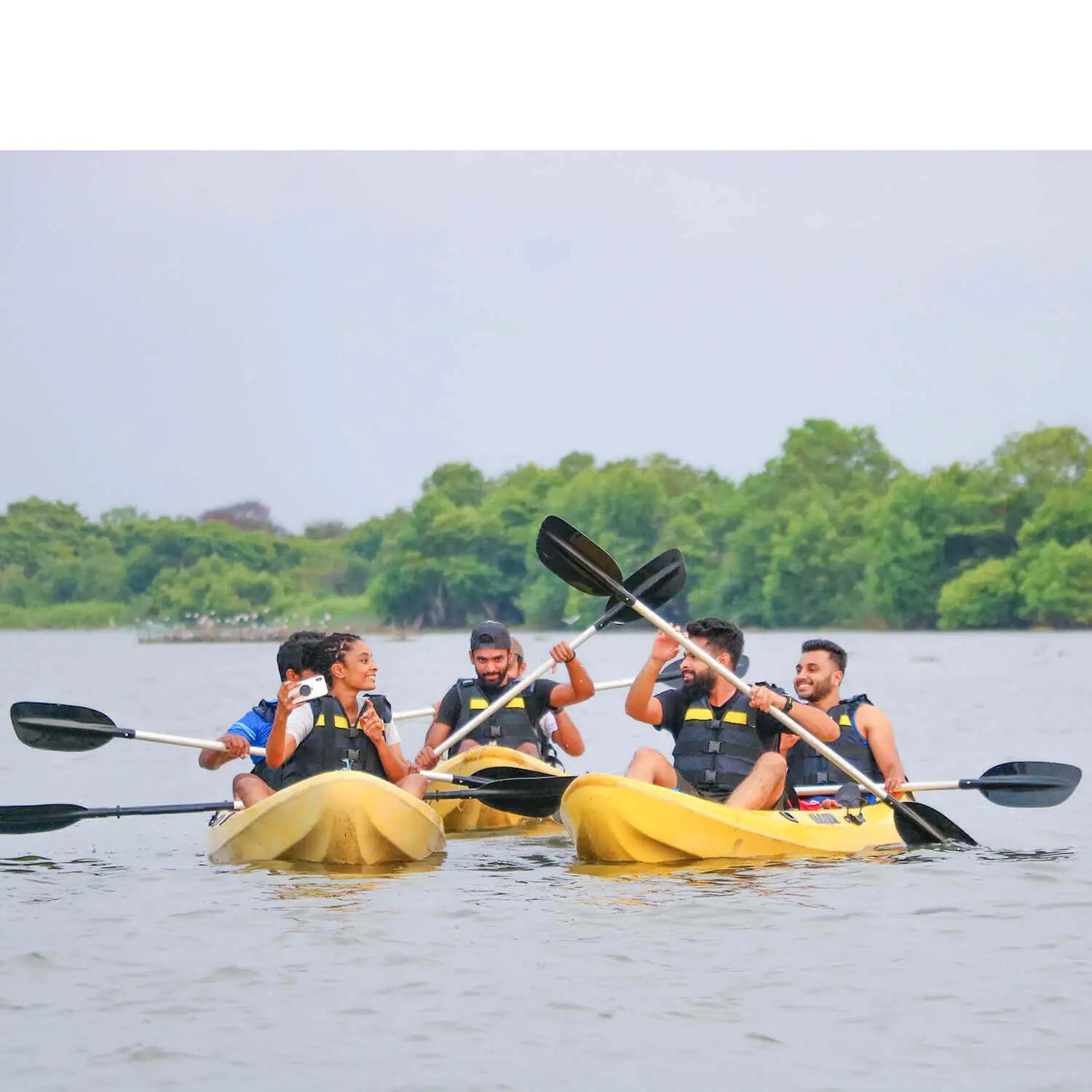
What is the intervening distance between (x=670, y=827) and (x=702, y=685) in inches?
26.5

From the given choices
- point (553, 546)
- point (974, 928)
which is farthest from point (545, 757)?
point (974, 928)

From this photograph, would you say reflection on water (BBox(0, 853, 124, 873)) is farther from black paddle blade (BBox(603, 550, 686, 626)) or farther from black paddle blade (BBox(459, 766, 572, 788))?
black paddle blade (BBox(603, 550, 686, 626))

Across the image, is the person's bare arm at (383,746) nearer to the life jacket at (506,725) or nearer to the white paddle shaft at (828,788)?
the life jacket at (506,725)

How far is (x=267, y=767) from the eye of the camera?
8.05 m

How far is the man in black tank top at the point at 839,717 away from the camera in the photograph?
8297 millimetres

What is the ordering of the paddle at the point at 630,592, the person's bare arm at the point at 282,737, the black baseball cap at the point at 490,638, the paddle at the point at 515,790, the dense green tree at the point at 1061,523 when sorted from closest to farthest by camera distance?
the person's bare arm at the point at 282,737 < the paddle at the point at 630,592 < the paddle at the point at 515,790 < the black baseball cap at the point at 490,638 < the dense green tree at the point at 1061,523

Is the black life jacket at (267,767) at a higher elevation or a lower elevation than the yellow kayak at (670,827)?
higher

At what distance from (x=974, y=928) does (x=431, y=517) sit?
75.1m

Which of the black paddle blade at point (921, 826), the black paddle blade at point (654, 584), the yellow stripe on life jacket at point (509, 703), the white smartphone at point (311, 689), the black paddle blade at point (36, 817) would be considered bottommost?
the black paddle blade at point (36, 817)

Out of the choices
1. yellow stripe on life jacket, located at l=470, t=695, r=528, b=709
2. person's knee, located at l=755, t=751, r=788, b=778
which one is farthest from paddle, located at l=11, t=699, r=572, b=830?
person's knee, located at l=755, t=751, r=788, b=778

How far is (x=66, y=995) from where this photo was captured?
19.3 ft

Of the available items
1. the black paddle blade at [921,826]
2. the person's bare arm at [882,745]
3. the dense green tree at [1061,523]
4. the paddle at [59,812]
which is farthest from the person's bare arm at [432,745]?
the dense green tree at [1061,523]

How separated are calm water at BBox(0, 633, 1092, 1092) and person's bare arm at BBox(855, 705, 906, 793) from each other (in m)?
0.42

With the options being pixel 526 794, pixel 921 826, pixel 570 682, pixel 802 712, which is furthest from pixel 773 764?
pixel 570 682
